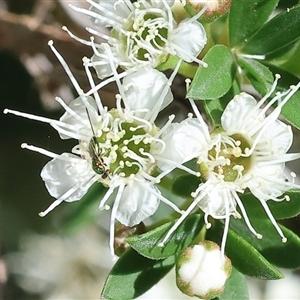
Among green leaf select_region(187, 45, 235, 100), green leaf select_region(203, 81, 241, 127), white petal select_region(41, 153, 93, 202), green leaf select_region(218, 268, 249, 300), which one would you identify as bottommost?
green leaf select_region(218, 268, 249, 300)

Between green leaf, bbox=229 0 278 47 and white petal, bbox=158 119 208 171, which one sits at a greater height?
green leaf, bbox=229 0 278 47

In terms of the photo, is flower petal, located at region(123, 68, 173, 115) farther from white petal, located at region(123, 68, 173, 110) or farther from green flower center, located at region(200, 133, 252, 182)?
green flower center, located at region(200, 133, 252, 182)

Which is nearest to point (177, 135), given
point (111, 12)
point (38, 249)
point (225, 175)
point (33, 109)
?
point (225, 175)

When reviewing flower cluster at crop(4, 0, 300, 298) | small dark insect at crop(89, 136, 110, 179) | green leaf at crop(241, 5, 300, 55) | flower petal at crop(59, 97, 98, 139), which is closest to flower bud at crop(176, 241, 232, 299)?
flower cluster at crop(4, 0, 300, 298)

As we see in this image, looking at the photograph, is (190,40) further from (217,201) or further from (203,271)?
(203,271)

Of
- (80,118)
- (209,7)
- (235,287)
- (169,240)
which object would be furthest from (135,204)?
(209,7)

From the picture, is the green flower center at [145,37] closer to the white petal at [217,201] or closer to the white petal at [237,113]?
the white petal at [237,113]
